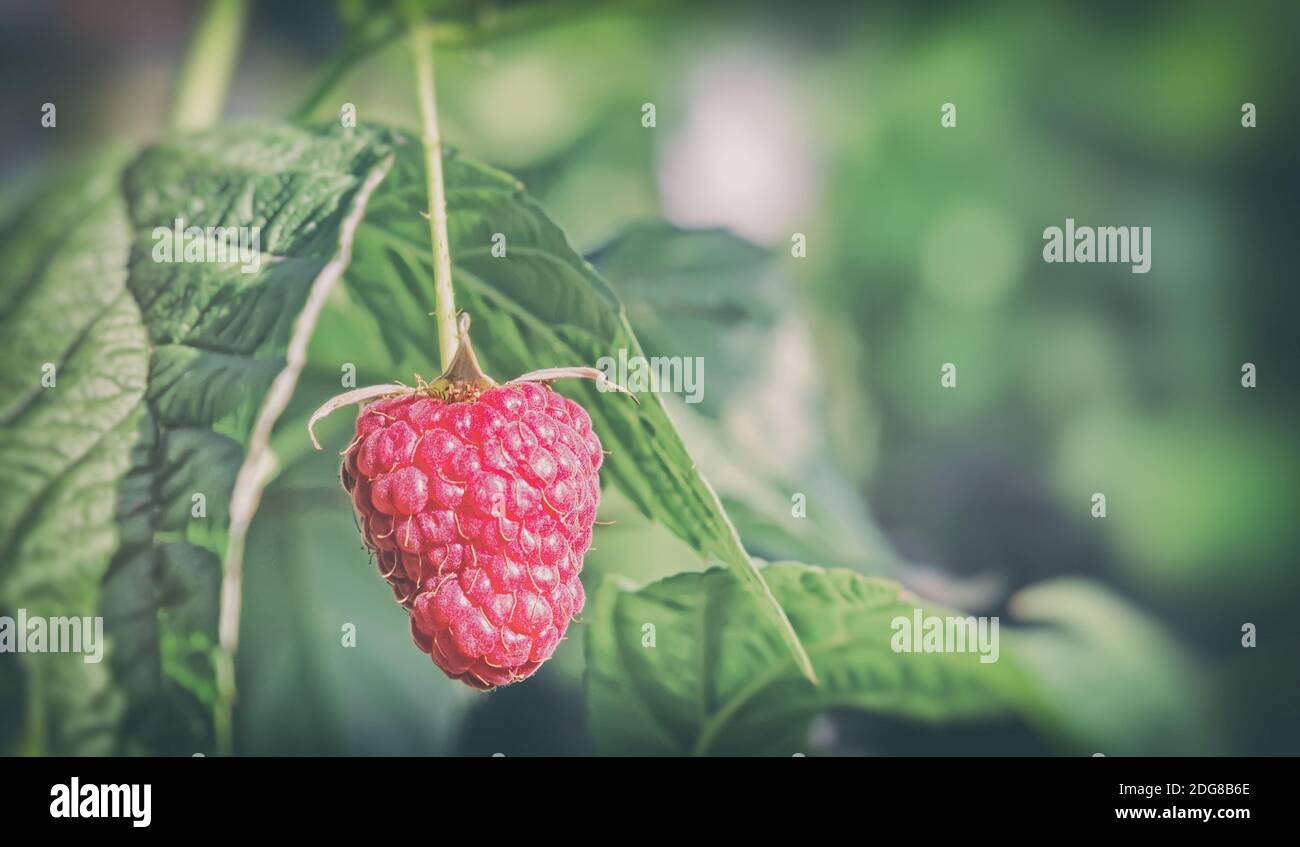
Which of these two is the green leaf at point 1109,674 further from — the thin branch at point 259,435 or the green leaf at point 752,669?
the thin branch at point 259,435

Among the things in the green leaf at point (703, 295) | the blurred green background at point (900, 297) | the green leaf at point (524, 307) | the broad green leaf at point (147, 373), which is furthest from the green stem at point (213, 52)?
the green leaf at point (703, 295)

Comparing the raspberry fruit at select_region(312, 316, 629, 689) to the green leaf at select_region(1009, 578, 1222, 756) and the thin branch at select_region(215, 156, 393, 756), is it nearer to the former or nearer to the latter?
the thin branch at select_region(215, 156, 393, 756)

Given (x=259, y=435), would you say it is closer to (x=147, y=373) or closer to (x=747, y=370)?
(x=147, y=373)

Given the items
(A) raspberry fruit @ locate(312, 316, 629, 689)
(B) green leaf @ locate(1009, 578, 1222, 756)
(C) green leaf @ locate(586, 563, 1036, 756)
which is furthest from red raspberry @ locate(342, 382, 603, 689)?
(B) green leaf @ locate(1009, 578, 1222, 756)

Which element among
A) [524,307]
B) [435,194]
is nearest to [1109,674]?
[524,307]

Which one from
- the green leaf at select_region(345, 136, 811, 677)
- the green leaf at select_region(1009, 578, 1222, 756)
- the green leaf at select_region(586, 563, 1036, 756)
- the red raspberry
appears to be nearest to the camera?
the red raspberry
